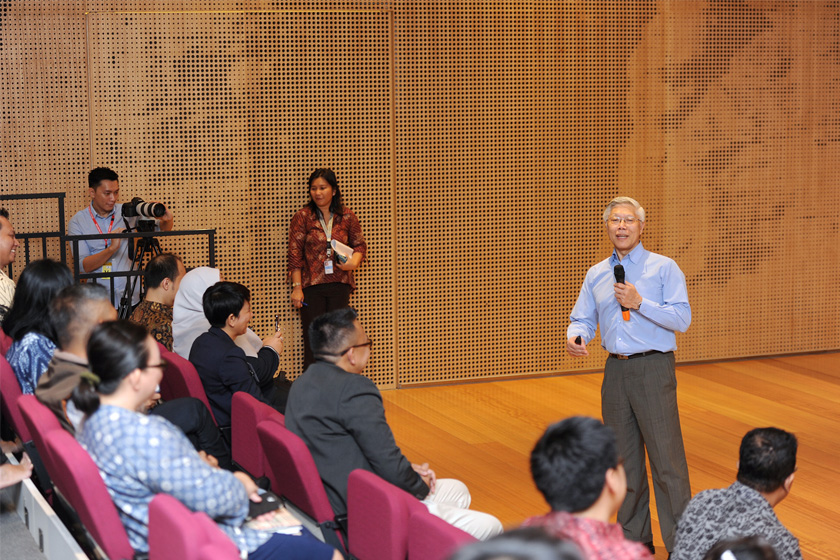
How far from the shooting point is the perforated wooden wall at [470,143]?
24.6 ft

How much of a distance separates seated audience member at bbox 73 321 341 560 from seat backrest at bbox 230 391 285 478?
104 centimetres

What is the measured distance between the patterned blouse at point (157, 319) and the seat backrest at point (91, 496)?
2.32 metres

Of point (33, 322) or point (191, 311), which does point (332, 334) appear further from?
point (191, 311)

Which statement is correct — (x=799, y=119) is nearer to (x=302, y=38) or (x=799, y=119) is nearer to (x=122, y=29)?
(x=302, y=38)

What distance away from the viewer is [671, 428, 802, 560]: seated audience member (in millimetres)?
3072

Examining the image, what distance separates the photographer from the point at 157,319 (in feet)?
17.8

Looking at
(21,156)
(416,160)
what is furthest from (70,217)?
(416,160)

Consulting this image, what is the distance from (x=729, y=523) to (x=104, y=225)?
18.1 feet

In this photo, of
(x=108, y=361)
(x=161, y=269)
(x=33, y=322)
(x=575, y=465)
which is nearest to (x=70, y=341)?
(x=33, y=322)

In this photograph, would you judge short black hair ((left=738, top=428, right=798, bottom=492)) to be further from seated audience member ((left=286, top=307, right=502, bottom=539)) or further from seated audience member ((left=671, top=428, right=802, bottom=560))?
seated audience member ((left=286, top=307, right=502, bottom=539))

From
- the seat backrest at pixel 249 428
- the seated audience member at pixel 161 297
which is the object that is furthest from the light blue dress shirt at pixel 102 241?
the seat backrest at pixel 249 428

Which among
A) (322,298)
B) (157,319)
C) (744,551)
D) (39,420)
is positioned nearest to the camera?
(744,551)

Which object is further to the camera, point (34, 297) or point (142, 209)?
point (142, 209)

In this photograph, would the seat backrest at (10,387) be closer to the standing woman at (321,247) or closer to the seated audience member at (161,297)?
the seated audience member at (161,297)
